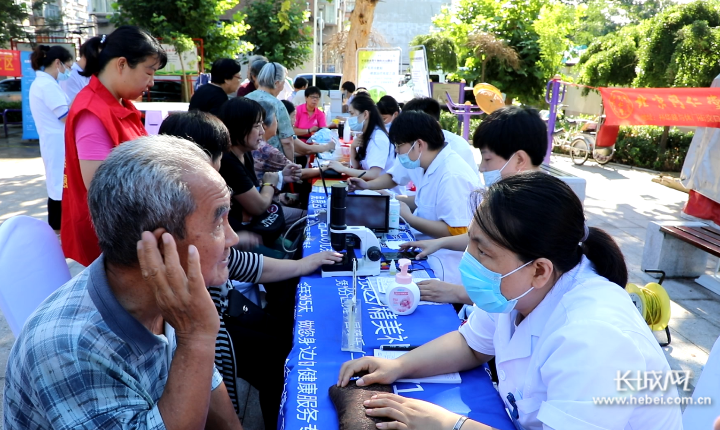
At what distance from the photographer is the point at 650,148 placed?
34.3 feet

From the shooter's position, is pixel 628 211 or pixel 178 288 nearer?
pixel 178 288

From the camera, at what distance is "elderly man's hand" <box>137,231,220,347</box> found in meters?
1.01

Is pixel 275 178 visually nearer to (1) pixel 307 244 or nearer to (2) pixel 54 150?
(1) pixel 307 244

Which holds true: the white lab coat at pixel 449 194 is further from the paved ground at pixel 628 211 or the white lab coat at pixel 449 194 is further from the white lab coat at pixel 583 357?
the paved ground at pixel 628 211

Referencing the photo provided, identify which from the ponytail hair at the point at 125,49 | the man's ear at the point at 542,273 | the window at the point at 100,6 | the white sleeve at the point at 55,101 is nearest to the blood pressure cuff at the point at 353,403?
the man's ear at the point at 542,273

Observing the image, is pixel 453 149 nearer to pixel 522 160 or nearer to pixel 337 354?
pixel 522 160

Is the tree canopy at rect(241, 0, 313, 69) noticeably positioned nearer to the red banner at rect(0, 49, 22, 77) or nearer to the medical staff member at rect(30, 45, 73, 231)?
the red banner at rect(0, 49, 22, 77)

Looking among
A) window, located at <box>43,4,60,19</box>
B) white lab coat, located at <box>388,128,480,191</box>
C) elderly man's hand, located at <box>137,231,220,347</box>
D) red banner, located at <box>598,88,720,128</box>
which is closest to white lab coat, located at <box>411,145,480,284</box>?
white lab coat, located at <box>388,128,480,191</box>

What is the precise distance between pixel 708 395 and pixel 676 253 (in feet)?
12.1

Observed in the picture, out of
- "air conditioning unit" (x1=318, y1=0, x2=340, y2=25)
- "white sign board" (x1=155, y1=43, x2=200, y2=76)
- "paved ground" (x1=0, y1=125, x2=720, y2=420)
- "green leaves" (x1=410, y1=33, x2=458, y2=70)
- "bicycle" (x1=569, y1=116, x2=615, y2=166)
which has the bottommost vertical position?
"paved ground" (x1=0, y1=125, x2=720, y2=420)

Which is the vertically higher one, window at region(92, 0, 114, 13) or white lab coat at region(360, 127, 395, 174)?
window at region(92, 0, 114, 13)

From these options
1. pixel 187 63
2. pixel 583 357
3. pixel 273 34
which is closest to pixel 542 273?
pixel 583 357

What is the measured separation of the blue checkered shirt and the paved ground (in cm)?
107

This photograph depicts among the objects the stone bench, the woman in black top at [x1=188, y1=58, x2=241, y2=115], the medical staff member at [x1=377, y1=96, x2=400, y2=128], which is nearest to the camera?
the woman in black top at [x1=188, y1=58, x2=241, y2=115]
